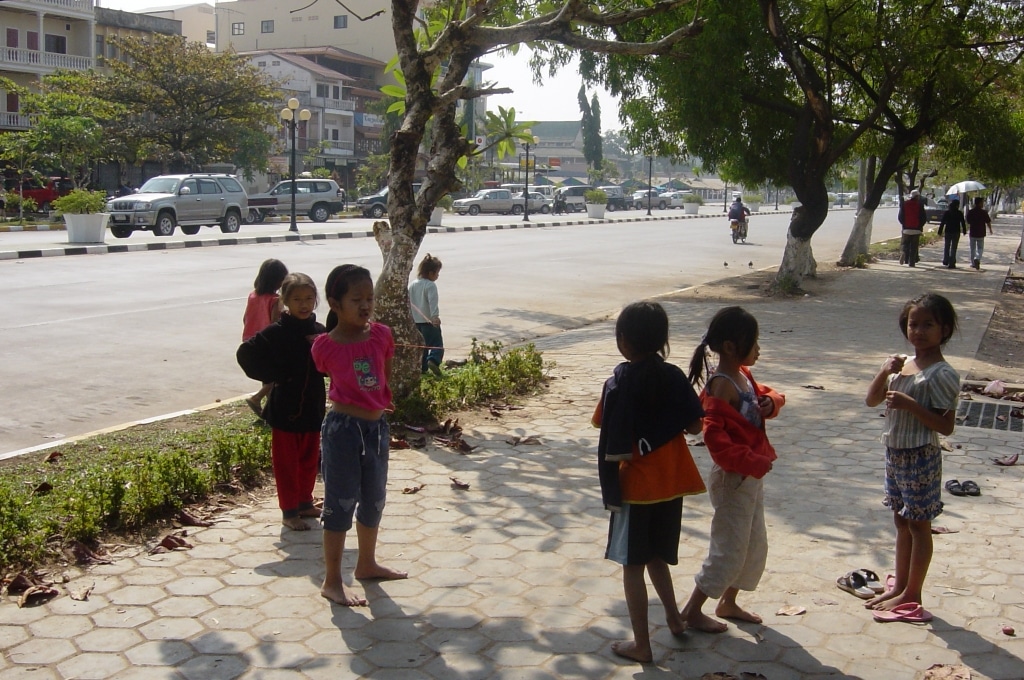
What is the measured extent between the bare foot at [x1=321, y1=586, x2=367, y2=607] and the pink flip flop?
6.90ft

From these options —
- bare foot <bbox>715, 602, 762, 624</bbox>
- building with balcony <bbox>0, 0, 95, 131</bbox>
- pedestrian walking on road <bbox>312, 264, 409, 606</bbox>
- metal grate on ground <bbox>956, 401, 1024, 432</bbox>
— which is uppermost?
building with balcony <bbox>0, 0, 95, 131</bbox>

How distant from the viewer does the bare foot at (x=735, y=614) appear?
408cm

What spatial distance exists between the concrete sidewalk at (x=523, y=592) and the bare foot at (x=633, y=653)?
0.04m

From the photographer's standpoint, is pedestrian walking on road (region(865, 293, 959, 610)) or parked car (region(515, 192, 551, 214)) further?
parked car (region(515, 192, 551, 214))

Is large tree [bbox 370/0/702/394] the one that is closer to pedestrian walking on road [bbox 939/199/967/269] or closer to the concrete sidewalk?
the concrete sidewalk

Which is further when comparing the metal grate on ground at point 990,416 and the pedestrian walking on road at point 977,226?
the pedestrian walking on road at point 977,226

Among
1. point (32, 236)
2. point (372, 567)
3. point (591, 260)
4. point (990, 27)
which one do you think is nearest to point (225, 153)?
point (32, 236)

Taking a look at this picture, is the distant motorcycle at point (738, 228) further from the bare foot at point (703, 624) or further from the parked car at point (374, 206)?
the bare foot at point (703, 624)

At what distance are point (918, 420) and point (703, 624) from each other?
3.81 ft

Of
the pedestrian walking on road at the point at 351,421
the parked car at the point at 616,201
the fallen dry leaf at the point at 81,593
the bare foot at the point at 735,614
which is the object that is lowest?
the fallen dry leaf at the point at 81,593

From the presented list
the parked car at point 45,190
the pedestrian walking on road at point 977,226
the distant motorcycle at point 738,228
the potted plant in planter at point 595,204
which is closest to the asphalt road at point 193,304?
the distant motorcycle at point 738,228

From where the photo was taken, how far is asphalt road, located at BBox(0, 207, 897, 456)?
28.3 ft

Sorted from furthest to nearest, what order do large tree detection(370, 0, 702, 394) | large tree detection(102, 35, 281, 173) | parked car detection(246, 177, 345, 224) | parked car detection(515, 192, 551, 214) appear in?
1. parked car detection(515, 192, 551, 214)
2. large tree detection(102, 35, 281, 173)
3. parked car detection(246, 177, 345, 224)
4. large tree detection(370, 0, 702, 394)

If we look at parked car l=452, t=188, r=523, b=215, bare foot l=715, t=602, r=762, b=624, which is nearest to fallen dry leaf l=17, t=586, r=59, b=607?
bare foot l=715, t=602, r=762, b=624
